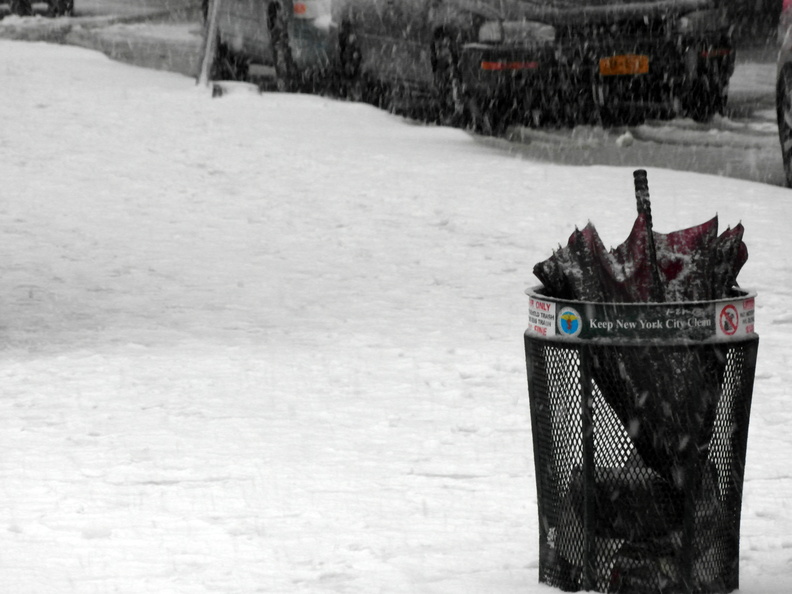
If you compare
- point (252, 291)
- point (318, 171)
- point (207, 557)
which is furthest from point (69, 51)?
point (207, 557)

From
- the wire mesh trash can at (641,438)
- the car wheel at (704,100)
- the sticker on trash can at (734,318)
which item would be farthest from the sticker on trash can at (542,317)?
the car wheel at (704,100)

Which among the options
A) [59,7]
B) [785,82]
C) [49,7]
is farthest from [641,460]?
[49,7]

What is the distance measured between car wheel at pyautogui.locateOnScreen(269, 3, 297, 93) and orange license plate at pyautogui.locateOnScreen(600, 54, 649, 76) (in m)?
3.30

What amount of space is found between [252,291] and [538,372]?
4030 mm

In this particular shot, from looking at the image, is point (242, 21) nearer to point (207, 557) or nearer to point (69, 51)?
point (69, 51)

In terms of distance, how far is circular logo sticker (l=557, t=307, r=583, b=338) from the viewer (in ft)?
10.9

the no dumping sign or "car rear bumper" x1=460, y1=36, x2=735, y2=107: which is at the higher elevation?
"car rear bumper" x1=460, y1=36, x2=735, y2=107

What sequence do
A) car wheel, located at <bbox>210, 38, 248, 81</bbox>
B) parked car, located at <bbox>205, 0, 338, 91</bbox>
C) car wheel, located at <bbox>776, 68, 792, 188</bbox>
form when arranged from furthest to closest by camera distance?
car wheel, located at <bbox>210, 38, 248, 81</bbox> < parked car, located at <bbox>205, 0, 338, 91</bbox> < car wheel, located at <bbox>776, 68, 792, 188</bbox>

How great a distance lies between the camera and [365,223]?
8.86 metres

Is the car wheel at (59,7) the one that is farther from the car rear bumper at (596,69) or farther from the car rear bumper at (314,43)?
the car rear bumper at (596,69)

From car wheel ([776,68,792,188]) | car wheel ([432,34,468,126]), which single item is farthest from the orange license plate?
car wheel ([776,68,792,188])

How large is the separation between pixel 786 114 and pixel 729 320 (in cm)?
640

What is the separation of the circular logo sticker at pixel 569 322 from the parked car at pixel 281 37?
31.8ft

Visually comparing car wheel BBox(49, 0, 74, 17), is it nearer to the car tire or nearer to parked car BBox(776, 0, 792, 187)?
the car tire
